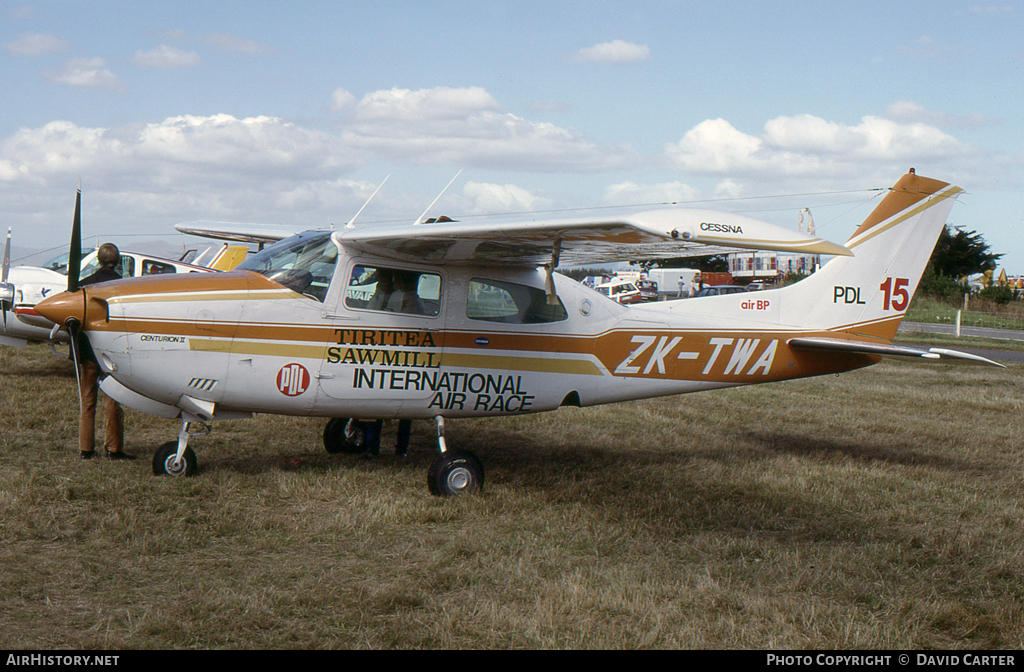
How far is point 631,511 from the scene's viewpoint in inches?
253

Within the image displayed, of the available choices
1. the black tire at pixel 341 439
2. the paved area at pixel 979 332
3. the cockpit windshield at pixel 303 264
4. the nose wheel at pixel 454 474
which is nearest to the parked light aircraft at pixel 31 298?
the black tire at pixel 341 439

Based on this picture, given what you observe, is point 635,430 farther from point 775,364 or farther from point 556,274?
point 556,274

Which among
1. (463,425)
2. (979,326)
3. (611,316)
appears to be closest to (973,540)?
(611,316)

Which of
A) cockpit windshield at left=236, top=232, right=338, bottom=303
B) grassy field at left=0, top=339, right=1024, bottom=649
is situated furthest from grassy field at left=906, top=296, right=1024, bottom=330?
cockpit windshield at left=236, top=232, right=338, bottom=303

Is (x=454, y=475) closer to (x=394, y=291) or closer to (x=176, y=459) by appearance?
(x=394, y=291)

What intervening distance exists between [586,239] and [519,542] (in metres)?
2.27

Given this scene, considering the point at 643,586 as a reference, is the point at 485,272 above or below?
above

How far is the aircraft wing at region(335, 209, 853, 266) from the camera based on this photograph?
15.0 feet

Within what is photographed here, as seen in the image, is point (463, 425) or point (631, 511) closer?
point (631, 511)

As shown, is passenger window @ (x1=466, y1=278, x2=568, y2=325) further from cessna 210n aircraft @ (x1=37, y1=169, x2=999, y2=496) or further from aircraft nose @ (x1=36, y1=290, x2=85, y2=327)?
aircraft nose @ (x1=36, y1=290, x2=85, y2=327)

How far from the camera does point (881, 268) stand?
8.77 meters

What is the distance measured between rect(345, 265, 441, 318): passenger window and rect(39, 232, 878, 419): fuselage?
0.01m

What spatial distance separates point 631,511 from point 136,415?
666cm

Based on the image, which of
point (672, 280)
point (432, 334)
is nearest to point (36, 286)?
point (432, 334)
